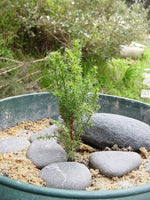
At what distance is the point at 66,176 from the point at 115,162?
291mm

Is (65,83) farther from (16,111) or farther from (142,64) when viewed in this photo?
(142,64)

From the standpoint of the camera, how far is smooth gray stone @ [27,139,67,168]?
1329mm

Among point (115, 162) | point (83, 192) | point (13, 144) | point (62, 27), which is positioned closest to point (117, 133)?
point (115, 162)

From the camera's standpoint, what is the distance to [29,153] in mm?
1401

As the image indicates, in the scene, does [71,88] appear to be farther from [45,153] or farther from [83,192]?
[83,192]

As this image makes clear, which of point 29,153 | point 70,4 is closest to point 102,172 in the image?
point 29,153

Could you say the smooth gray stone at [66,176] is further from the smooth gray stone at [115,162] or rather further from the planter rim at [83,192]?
the planter rim at [83,192]

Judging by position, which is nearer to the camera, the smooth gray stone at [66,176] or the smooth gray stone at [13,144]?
the smooth gray stone at [66,176]

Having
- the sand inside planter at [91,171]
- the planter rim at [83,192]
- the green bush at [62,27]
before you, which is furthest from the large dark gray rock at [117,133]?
the green bush at [62,27]

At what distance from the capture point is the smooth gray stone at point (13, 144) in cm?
146

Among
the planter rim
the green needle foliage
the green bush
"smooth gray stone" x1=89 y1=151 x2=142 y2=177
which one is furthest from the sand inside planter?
the green bush

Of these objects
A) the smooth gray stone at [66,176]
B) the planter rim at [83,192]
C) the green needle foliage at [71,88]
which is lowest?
the smooth gray stone at [66,176]

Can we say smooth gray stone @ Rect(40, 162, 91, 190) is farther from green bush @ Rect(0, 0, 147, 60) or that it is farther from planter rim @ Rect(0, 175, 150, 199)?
green bush @ Rect(0, 0, 147, 60)

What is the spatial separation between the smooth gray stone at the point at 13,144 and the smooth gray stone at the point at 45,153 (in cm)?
7
